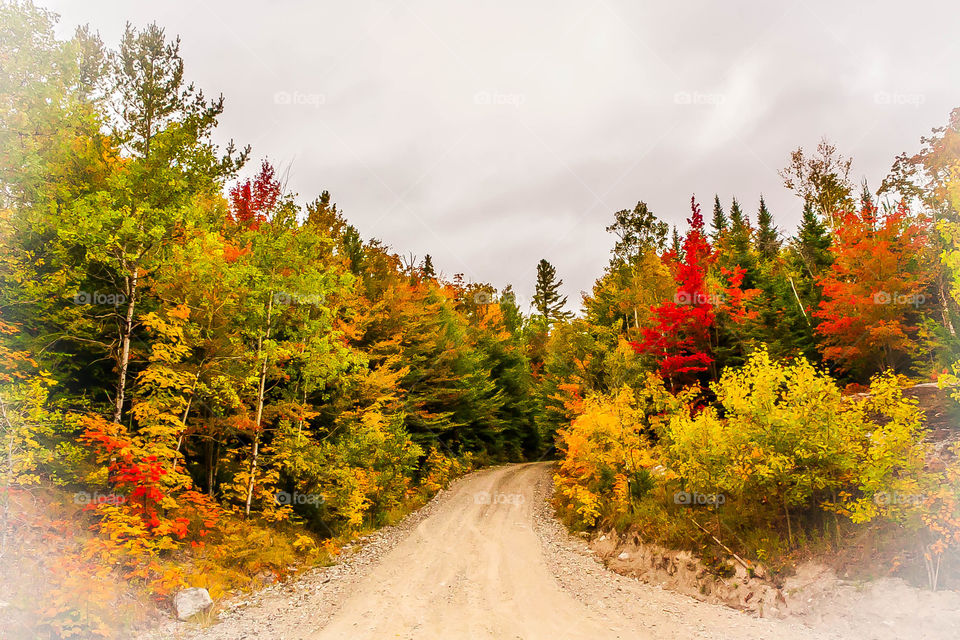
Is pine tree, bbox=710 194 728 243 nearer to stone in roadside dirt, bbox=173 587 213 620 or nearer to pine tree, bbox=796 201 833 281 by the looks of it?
pine tree, bbox=796 201 833 281

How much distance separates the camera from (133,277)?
9.67 m

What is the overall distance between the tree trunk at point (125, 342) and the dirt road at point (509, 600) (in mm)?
5996

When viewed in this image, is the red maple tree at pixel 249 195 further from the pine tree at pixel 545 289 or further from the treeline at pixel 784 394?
the pine tree at pixel 545 289

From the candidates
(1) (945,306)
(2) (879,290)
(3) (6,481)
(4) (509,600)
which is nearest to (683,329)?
(2) (879,290)

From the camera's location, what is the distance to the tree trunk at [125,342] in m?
8.92

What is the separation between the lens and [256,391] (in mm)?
12023

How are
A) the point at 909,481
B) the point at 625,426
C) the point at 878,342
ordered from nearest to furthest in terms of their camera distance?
1. the point at 909,481
2. the point at 625,426
3. the point at 878,342

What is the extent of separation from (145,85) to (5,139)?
4.72 m

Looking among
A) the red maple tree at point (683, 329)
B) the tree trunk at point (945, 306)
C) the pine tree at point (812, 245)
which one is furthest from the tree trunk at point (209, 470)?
the pine tree at point (812, 245)

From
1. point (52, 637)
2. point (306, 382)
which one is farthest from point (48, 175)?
point (52, 637)

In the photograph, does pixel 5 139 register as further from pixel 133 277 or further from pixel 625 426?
pixel 625 426

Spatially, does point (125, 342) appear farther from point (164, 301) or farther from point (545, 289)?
point (545, 289)

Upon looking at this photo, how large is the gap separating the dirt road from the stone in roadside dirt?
2.34 meters

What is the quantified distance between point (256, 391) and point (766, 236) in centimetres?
4572
